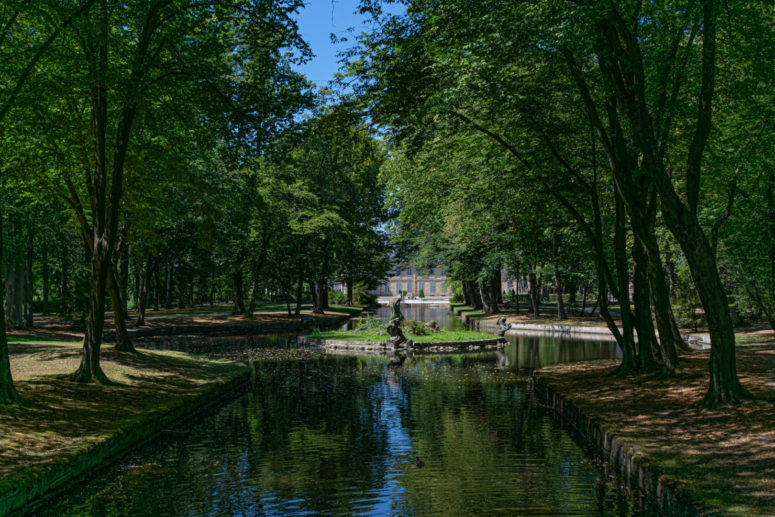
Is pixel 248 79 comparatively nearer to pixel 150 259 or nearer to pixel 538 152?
pixel 538 152

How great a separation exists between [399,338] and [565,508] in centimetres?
1713

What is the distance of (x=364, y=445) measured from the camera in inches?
373

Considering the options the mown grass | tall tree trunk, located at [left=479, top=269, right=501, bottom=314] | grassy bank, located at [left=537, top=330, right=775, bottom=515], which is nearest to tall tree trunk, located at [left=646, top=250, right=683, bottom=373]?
grassy bank, located at [left=537, top=330, right=775, bottom=515]

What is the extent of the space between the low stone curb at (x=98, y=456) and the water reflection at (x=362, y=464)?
9.4 inches

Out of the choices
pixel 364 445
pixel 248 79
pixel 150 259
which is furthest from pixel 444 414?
pixel 150 259

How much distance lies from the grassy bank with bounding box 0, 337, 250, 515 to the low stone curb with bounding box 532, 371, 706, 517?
7.08 meters

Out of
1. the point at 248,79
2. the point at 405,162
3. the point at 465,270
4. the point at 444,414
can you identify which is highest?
the point at 248,79

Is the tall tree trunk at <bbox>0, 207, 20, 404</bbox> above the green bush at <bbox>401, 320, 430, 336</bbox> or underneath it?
above

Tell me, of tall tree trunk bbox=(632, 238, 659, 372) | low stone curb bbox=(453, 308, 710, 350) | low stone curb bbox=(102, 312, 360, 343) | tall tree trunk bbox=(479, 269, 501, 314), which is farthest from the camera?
tall tree trunk bbox=(479, 269, 501, 314)

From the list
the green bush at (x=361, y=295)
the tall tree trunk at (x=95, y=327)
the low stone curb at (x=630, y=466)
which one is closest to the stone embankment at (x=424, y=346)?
the low stone curb at (x=630, y=466)

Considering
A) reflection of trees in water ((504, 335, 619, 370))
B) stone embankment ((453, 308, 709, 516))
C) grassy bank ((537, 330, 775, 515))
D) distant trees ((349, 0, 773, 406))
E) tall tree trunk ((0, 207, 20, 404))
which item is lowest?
reflection of trees in water ((504, 335, 619, 370))

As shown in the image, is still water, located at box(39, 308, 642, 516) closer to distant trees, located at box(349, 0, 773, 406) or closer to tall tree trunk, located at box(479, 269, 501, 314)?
distant trees, located at box(349, 0, 773, 406)

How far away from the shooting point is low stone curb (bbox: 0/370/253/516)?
20.9ft

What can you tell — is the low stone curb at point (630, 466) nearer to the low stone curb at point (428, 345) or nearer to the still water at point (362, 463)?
the still water at point (362, 463)
